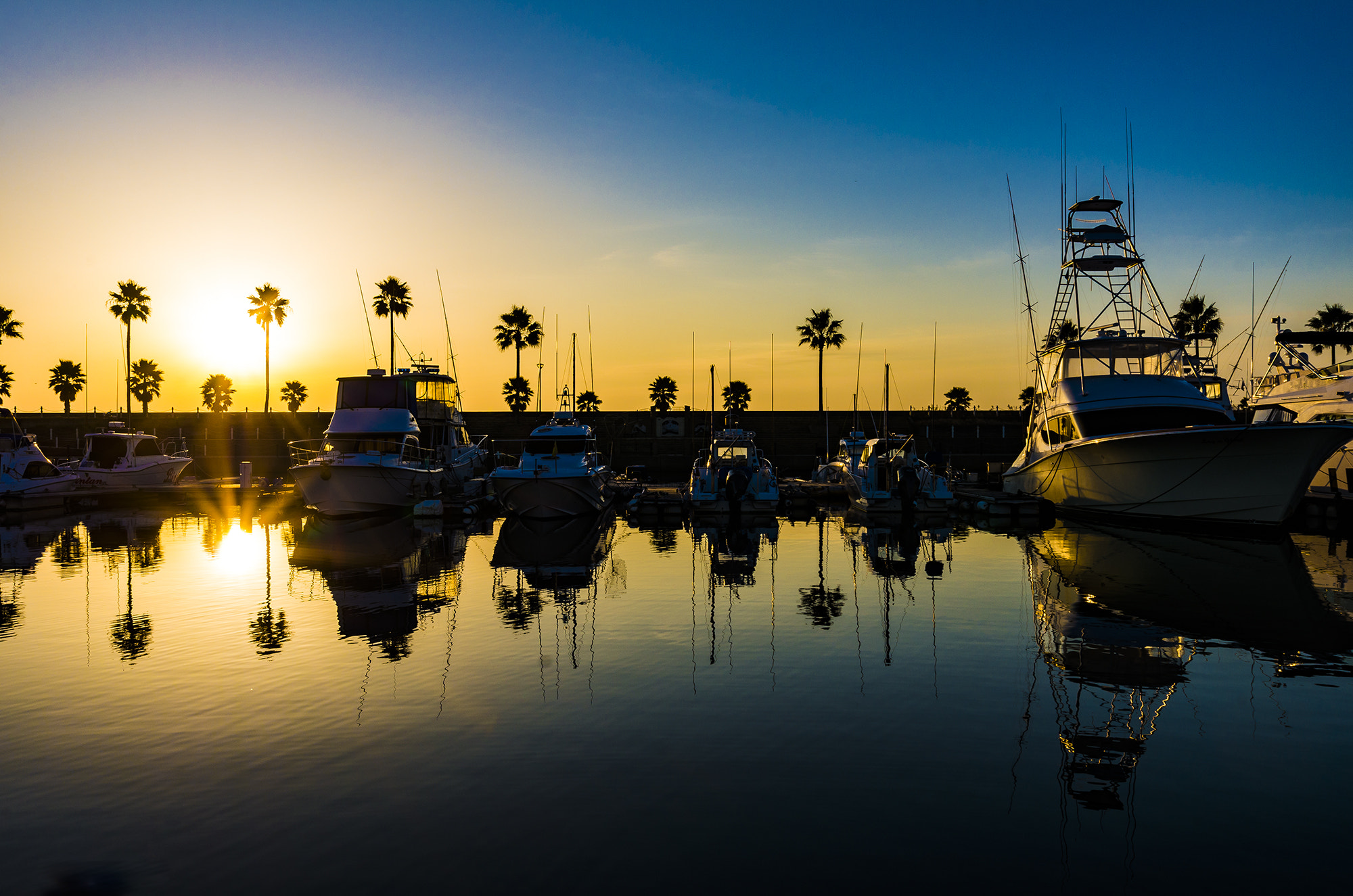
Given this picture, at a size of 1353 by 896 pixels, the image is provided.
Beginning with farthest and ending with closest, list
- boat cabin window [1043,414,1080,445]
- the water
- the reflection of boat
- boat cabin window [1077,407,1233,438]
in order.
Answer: boat cabin window [1043,414,1080,445] → boat cabin window [1077,407,1233,438] → the reflection of boat → the water

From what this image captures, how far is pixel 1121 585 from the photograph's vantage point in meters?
16.4

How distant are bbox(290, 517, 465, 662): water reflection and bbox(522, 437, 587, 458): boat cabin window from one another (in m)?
4.06

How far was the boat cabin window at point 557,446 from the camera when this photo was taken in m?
29.8

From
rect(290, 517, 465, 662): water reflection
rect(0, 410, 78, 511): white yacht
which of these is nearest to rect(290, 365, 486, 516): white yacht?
rect(290, 517, 465, 662): water reflection

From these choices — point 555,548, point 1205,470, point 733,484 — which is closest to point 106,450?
point 555,548

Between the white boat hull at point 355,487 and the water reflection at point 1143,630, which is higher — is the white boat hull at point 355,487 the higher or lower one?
the higher one

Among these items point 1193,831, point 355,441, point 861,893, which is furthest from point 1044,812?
point 355,441

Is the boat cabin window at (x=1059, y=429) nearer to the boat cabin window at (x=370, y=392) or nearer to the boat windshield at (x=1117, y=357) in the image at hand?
the boat windshield at (x=1117, y=357)

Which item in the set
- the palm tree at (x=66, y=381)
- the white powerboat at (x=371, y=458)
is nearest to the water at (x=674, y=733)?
the white powerboat at (x=371, y=458)

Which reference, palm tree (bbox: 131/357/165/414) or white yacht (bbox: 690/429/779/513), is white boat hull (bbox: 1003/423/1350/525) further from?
palm tree (bbox: 131/357/165/414)

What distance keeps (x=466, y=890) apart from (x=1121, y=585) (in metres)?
14.8

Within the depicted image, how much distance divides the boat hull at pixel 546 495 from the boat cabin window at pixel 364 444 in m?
4.77

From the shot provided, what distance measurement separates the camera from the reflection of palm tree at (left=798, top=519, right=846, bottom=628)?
14.0m

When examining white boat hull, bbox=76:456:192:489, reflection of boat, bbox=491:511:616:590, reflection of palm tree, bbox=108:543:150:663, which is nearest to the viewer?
reflection of palm tree, bbox=108:543:150:663
